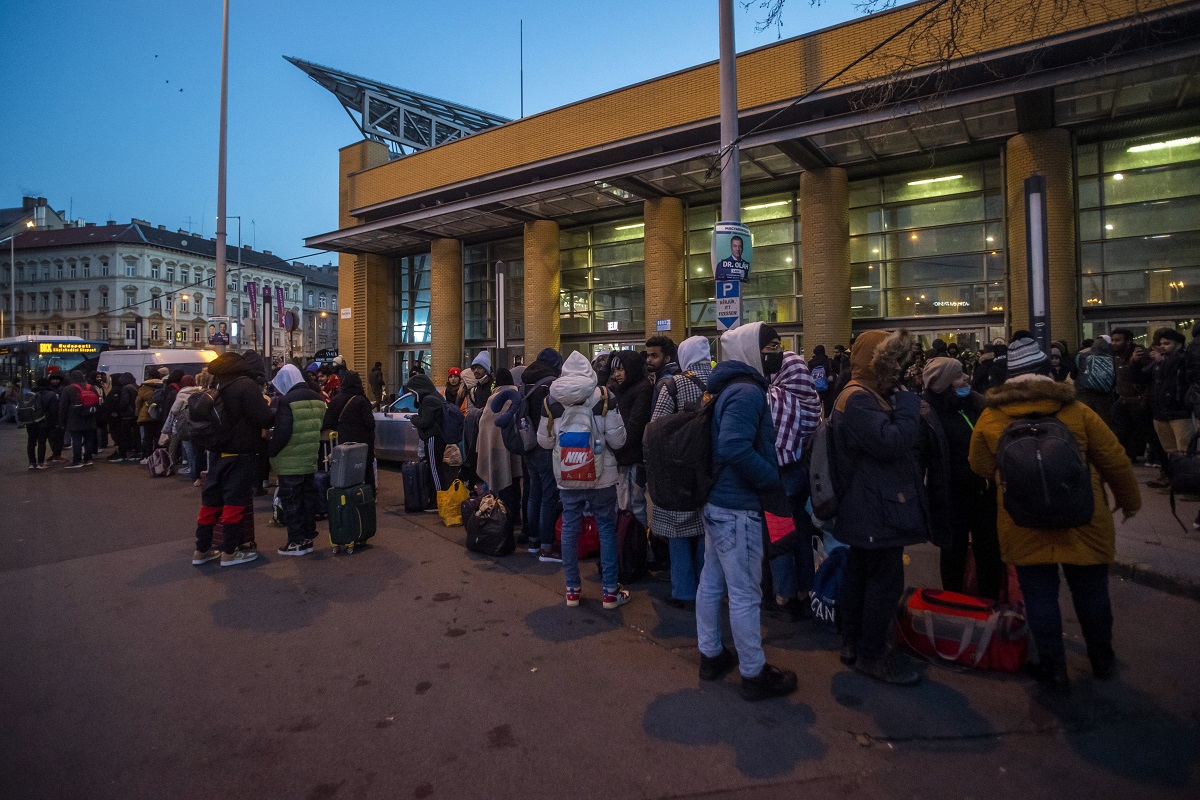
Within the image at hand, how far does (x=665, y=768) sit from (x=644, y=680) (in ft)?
2.91

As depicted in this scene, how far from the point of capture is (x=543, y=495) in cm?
651

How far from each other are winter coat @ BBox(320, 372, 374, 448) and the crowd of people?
3 cm

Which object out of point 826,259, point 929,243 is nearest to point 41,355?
point 826,259

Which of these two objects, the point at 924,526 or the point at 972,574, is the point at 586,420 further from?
the point at 972,574

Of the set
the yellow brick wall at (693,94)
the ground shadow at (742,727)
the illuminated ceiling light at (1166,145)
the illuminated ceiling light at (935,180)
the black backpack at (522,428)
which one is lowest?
the ground shadow at (742,727)

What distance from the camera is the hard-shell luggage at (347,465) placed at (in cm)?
691

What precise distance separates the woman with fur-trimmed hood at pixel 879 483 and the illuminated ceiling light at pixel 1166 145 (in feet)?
45.9

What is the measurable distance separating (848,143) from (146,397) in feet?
51.3

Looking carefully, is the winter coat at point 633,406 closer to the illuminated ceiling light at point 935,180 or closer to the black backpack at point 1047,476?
the black backpack at point 1047,476

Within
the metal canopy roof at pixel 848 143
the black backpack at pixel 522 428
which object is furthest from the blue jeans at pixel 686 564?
the metal canopy roof at pixel 848 143

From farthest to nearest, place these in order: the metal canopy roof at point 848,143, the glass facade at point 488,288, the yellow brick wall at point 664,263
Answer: the glass facade at point 488,288 → the yellow brick wall at point 664,263 → the metal canopy roof at point 848,143

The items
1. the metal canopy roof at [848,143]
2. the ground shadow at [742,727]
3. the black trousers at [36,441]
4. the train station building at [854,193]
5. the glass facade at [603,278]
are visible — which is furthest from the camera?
the glass facade at [603,278]

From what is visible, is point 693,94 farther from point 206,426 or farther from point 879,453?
point 879,453

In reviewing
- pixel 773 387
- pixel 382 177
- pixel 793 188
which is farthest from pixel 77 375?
pixel 773 387
